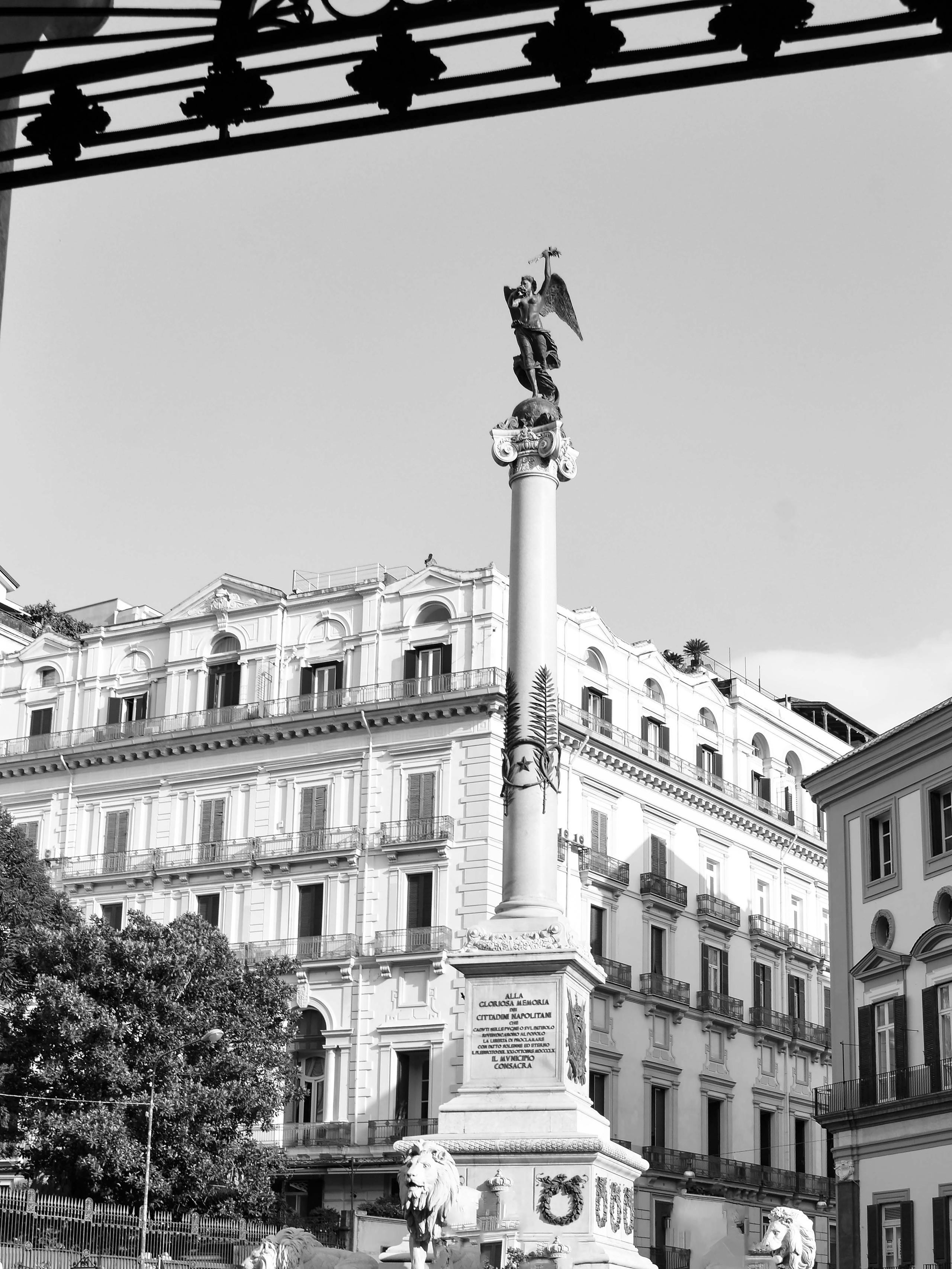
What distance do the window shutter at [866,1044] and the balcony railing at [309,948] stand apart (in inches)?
716

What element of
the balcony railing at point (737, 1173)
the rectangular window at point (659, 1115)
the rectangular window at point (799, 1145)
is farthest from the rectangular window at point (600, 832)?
the rectangular window at point (799, 1145)

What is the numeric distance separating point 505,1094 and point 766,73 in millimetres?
22805

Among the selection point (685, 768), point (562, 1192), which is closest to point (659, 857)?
point (685, 768)

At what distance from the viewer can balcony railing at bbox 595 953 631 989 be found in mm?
62219

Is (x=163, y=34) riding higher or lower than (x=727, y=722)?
lower

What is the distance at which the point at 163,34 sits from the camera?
7.32 m

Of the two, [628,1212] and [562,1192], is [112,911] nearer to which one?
[628,1212]

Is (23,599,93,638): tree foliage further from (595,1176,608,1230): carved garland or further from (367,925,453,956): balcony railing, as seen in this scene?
(595,1176,608,1230): carved garland

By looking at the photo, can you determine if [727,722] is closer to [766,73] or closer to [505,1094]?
[505,1094]

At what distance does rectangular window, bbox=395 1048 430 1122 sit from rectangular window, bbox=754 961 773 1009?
16.7m

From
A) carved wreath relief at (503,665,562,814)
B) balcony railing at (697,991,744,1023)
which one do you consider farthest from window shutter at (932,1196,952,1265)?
balcony railing at (697,991,744,1023)

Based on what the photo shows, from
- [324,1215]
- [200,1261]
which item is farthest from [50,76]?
[324,1215]

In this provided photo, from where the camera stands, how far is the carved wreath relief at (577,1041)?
93.1 ft

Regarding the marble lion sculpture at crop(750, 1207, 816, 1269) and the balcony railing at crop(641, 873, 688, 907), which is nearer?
Answer: the marble lion sculpture at crop(750, 1207, 816, 1269)
